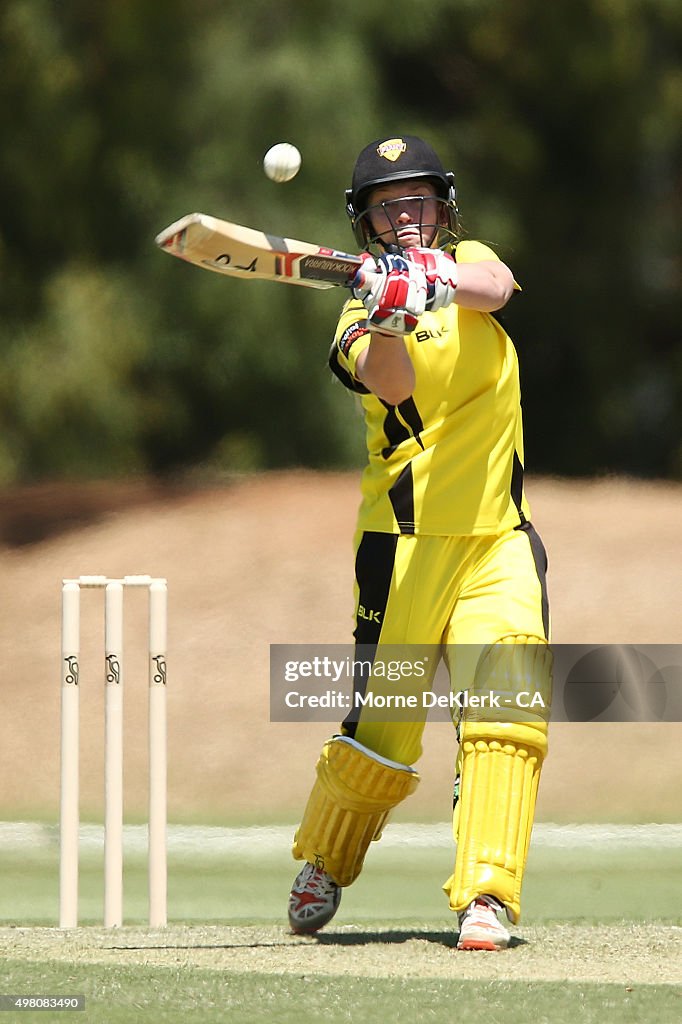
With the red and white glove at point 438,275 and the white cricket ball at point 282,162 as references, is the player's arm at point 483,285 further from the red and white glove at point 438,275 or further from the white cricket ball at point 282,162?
the white cricket ball at point 282,162

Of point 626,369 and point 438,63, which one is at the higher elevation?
point 438,63

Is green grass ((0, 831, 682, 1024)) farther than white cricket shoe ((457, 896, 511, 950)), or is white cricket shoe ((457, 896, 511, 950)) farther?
white cricket shoe ((457, 896, 511, 950))

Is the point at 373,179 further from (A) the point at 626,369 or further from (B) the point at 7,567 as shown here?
(A) the point at 626,369

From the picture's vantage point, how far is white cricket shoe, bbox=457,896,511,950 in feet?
9.10

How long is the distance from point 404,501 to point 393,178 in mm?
589

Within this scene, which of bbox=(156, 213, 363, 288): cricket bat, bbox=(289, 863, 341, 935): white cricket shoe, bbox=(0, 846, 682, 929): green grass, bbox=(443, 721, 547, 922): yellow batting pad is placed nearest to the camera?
bbox=(156, 213, 363, 288): cricket bat

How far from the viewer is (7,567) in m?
6.95

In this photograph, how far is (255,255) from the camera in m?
2.69

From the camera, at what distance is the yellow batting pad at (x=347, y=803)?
3016 millimetres

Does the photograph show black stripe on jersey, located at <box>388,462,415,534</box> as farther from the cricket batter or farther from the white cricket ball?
the white cricket ball

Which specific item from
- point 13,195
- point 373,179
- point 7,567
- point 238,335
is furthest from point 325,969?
point 13,195

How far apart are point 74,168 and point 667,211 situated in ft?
14.4

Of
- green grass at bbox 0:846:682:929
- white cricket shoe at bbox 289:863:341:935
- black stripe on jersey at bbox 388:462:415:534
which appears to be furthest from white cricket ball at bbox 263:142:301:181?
green grass at bbox 0:846:682:929

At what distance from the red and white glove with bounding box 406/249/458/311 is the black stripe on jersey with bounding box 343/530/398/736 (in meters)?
0.50
